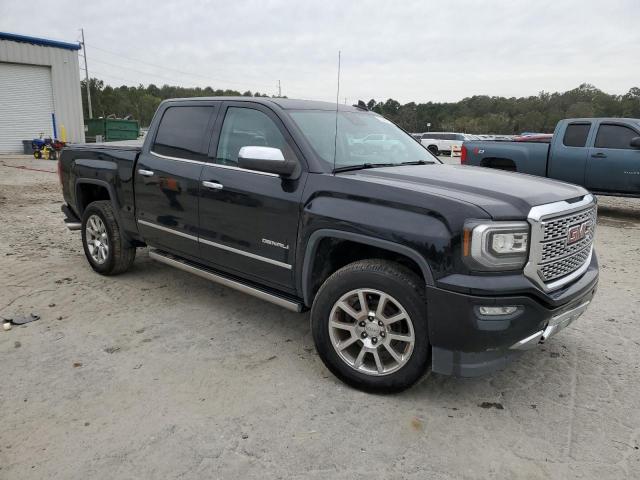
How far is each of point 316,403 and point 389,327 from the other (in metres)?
0.65

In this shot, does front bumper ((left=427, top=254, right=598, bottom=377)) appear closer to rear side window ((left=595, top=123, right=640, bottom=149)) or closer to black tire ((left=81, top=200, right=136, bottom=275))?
black tire ((left=81, top=200, right=136, bottom=275))

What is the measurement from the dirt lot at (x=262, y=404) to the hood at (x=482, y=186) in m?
1.24

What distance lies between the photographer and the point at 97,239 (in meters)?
5.43

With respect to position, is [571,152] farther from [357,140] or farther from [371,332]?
[371,332]

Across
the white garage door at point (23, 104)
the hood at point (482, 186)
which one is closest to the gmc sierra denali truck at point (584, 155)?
the hood at point (482, 186)

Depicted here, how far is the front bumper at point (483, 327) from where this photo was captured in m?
2.68

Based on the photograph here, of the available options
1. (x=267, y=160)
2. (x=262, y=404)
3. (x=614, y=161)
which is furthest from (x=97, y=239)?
(x=614, y=161)

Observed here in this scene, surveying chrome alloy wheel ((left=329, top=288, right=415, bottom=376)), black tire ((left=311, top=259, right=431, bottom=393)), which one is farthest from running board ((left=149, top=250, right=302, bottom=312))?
chrome alloy wheel ((left=329, top=288, right=415, bottom=376))

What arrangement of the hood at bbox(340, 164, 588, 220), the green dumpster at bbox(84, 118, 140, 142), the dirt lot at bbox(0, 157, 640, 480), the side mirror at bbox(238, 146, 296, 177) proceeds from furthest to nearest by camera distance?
1. the green dumpster at bbox(84, 118, 140, 142)
2. the side mirror at bbox(238, 146, 296, 177)
3. the hood at bbox(340, 164, 588, 220)
4. the dirt lot at bbox(0, 157, 640, 480)

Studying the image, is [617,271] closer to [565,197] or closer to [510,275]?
[565,197]

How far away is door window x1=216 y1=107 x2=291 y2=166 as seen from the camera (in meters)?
3.77

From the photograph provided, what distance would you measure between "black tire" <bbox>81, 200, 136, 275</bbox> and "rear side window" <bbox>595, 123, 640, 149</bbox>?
8.87 meters

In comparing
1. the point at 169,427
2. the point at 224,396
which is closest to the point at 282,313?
the point at 224,396

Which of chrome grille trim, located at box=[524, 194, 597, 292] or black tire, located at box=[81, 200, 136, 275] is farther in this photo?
black tire, located at box=[81, 200, 136, 275]
